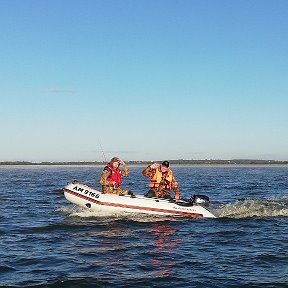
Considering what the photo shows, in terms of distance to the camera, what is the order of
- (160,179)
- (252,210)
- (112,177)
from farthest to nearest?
1. (252,210)
2. (160,179)
3. (112,177)

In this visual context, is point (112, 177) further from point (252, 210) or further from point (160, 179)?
point (252, 210)

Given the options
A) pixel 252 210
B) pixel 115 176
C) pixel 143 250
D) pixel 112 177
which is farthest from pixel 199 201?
pixel 143 250

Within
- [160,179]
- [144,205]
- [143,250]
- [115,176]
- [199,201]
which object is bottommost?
[143,250]

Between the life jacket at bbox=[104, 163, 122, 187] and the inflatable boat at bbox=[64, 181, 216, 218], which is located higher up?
the life jacket at bbox=[104, 163, 122, 187]

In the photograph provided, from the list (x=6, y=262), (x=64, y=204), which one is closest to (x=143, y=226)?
(x=6, y=262)

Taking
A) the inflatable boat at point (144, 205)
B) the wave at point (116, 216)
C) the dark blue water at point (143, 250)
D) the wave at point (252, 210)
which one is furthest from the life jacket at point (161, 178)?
the wave at point (252, 210)

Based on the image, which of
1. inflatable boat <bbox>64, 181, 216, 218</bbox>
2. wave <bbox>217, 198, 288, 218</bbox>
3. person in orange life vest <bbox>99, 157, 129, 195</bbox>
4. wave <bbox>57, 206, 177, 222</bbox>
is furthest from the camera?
wave <bbox>217, 198, 288, 218</bbox>

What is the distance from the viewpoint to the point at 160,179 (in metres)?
18.8

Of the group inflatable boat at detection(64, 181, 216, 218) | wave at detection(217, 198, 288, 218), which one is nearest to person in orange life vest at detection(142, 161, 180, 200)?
inflatable boat at detection(64, 181, 216, 218)

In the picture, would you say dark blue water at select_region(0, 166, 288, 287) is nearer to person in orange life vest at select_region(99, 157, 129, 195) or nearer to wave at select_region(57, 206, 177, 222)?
wave at select_region(57, 206, 177, 222)

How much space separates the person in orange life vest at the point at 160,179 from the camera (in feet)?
61.3

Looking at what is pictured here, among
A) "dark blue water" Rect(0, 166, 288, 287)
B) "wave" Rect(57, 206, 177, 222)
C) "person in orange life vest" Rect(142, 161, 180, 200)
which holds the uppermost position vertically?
→ "person in orange life vest" Rect(142, 161, 180, 200)

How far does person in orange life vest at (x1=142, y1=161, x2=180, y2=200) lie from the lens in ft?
61.3

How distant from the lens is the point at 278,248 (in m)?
12.3
